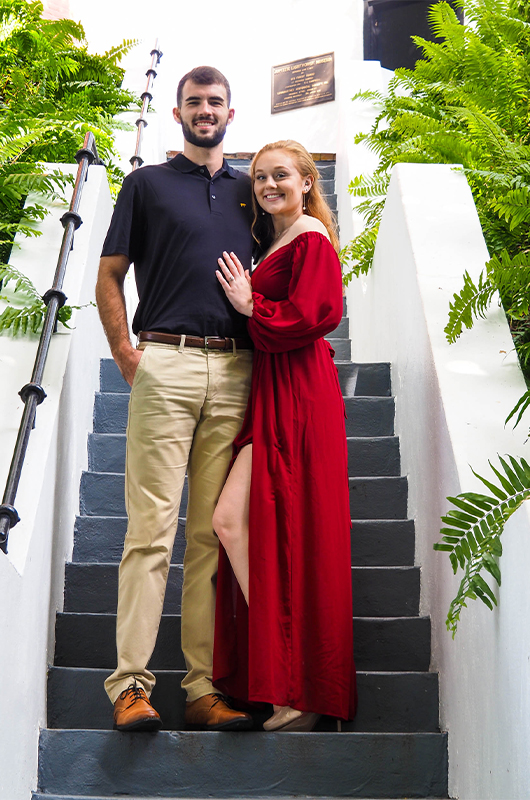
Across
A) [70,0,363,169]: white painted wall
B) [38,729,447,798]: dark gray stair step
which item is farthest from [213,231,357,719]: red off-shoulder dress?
[70,0,363,169]: white painted wall

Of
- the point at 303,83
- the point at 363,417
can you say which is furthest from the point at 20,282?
the point at 303,83

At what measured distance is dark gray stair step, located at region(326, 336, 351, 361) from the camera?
5102 mm

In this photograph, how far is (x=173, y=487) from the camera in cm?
250

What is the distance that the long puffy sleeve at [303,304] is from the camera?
8.29 feet

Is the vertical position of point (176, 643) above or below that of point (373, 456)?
below

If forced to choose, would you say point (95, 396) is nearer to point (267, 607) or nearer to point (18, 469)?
point (18, 469)

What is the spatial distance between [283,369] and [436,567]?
2.59ft

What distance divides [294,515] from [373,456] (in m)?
1.01

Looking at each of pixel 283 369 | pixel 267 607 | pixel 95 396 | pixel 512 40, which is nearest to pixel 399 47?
pixel 512 40

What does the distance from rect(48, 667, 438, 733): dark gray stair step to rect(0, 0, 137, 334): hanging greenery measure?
3.90 feet

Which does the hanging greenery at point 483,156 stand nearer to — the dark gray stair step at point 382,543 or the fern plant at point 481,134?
the fern plant at point 481,134

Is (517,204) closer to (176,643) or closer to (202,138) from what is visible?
(202,138)

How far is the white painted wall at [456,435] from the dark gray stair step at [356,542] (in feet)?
0.24

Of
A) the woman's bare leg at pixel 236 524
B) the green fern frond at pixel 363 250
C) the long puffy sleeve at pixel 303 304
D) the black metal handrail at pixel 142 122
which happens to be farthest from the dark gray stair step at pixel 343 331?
the woman's bare leg at pixel 236 524
